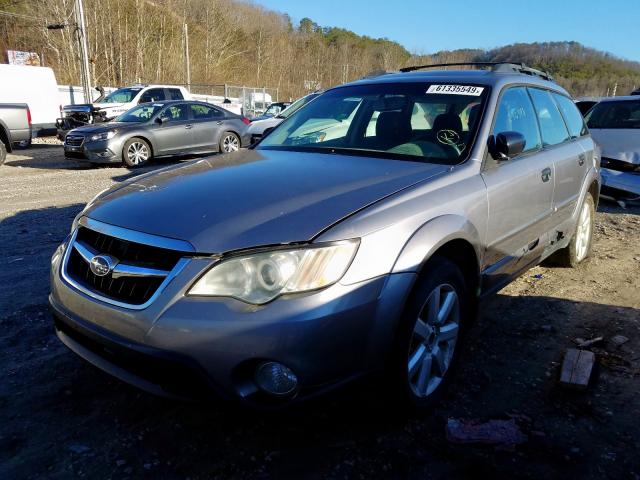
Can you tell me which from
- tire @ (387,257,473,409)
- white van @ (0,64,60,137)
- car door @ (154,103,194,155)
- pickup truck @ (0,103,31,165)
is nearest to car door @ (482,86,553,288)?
tire @ (387,257,473,409)

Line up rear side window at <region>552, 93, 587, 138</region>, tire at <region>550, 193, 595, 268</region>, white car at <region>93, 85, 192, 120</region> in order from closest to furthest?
rear side window at <region>552, 93, 587, 138</region>
tire at <region>550, 193, 595, 268</region>
white car at <region>93, 85, 192, 120</region>

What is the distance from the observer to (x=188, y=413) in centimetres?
252

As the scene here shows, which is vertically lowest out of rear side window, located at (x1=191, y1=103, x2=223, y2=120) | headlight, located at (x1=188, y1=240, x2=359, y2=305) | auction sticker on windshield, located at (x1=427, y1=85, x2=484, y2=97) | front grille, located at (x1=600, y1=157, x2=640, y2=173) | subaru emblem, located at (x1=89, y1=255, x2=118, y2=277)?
front grille, located at (x1=600, y1=157, x2=640, y2=173)

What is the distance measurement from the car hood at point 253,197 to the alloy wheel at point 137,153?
357 inches

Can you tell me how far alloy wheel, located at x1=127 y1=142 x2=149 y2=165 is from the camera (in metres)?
11.4

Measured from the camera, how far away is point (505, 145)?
2.95m

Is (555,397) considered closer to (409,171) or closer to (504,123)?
(409,171)

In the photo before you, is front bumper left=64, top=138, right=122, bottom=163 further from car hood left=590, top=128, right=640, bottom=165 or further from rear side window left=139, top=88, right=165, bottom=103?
car hood left=590, top=128, right=640, bottom=165

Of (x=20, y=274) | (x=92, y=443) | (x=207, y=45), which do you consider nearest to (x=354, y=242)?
(x=92, y=443)

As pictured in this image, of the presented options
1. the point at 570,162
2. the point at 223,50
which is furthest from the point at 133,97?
the point at 223,50

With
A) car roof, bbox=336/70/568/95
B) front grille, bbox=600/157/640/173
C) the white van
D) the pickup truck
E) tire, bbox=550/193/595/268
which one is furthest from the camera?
the white van

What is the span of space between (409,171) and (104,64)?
1724 inches

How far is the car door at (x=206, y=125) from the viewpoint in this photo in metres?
12.6

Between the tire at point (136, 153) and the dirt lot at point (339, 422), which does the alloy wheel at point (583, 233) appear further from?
the tire at point (136, 153)
